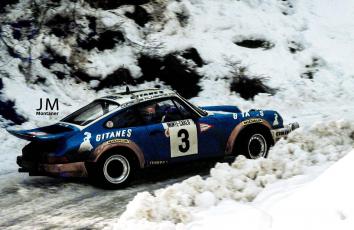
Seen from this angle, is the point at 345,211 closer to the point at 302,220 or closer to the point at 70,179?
the point at 302,220

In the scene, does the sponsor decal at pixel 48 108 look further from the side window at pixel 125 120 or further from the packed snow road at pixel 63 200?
the side window at pixel 125 120

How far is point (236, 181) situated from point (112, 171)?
83.3 inches

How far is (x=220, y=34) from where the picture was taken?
55.1 ft

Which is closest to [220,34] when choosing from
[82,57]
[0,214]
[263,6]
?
[263,6]

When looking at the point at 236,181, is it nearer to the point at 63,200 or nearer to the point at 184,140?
the point at 184,140

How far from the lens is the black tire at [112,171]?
811 centimetres

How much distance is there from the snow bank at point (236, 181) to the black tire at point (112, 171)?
1257 mm

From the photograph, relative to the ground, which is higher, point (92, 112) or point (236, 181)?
point (92, 112)

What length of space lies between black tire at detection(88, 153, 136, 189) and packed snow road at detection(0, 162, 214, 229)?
12cm

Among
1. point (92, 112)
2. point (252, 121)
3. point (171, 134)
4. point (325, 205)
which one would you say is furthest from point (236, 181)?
point (92, 112)

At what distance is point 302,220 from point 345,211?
0.37m

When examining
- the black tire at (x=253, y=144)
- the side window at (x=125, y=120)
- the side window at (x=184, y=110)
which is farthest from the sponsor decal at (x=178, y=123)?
the black tire at (x=253, y=144)

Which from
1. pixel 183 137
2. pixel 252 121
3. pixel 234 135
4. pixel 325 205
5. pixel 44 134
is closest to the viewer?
pixel 325 205

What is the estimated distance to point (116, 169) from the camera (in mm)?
8297
